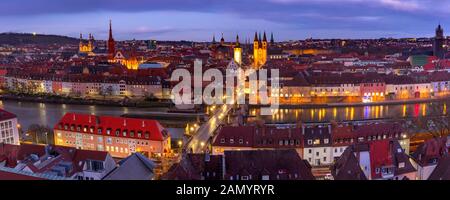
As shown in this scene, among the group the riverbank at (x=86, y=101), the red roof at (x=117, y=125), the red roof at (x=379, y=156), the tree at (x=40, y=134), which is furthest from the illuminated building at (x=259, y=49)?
the red roof at (x=379, y=156)

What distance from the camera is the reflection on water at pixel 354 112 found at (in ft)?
29.6

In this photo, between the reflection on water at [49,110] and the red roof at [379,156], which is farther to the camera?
the reflection on water at [49,110]

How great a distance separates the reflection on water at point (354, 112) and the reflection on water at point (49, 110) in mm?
2803

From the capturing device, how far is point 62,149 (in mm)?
3908

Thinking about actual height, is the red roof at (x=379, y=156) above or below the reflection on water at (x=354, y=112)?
above

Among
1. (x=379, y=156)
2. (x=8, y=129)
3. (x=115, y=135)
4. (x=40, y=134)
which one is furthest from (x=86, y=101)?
(x=379, y=156)

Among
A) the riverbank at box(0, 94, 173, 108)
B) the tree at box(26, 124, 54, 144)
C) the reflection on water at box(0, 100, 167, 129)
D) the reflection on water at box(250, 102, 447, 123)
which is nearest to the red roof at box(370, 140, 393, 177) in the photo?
the tree at box(26, 124, 54, 144)

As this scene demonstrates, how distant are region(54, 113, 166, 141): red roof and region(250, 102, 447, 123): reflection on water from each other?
3720 mm

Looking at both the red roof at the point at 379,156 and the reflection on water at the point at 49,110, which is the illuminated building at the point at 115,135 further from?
the reflection on water at the point at 49,110

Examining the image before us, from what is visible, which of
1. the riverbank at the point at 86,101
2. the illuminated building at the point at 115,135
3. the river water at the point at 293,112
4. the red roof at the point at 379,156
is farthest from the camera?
the riverbank at the point at 86,101

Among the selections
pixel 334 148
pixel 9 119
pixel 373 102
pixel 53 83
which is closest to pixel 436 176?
pixel 334 148

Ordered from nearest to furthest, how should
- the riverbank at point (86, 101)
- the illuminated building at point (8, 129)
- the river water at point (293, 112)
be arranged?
1. the illuminated building at point (8, 129)
2. the river water at point (293, 112)
3. the riverbank at point (86, 101)

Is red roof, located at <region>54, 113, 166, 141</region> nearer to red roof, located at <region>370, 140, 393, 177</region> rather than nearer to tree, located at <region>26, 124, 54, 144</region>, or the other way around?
tree, located at <region>26, 124, 54, 144</region>

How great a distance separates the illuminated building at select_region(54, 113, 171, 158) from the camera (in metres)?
5.34
